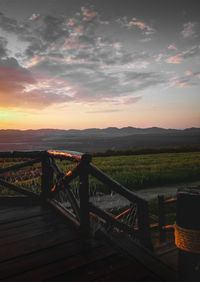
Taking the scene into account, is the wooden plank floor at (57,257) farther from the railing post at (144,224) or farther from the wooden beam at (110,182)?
the wooden beam at (110,182)

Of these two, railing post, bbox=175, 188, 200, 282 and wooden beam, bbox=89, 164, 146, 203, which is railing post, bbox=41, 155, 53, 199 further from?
railing post, bbox=175, 188, 200, 282

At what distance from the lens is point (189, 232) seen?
2398mm

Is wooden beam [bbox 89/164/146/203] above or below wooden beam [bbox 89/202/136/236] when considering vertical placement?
above

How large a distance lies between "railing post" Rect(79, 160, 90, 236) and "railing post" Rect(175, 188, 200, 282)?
1531 millimetres

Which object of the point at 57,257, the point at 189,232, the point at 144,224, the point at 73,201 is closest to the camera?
the point at 189,232

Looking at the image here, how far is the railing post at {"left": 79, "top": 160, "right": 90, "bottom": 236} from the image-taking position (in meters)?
3.48

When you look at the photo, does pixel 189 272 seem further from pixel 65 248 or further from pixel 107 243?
pixel 65 248

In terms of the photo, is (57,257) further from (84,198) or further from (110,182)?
(110,182)

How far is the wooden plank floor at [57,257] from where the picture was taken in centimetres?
266

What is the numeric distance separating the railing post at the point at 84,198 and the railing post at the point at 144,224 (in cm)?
86

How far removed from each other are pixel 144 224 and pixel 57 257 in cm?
146

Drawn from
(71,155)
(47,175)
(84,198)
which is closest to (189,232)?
(84,198)

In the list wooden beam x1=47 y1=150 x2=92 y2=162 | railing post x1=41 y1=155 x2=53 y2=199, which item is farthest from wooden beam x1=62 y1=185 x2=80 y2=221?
railing post x1=41 y1=155 x2=53 y2=199

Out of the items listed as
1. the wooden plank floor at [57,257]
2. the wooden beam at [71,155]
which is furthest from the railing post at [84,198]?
the wooden plank floor at [57,257]
